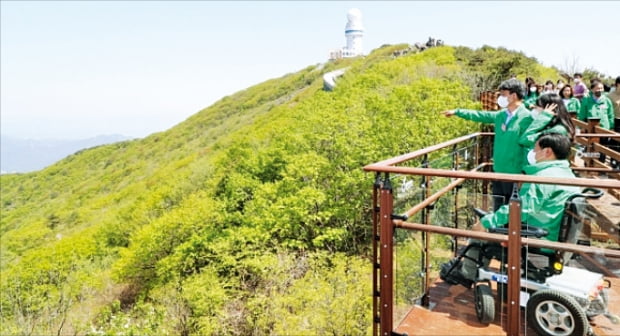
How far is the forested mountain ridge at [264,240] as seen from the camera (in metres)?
15.2

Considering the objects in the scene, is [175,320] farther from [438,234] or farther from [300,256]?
[438,234]

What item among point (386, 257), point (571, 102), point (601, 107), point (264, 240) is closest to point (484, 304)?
point (386, 257)

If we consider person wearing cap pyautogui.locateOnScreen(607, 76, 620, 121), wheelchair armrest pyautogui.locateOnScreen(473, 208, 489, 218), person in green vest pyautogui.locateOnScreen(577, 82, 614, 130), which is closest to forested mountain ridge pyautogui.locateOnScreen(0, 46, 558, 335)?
person in green vest pyautogui.locateOnScreen(577, 82, 614, 130)

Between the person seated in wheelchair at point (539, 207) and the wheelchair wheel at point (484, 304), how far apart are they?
0.48ft

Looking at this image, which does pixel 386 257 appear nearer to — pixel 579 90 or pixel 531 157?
pixel 531 157

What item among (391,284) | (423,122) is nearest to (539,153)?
(391,284)

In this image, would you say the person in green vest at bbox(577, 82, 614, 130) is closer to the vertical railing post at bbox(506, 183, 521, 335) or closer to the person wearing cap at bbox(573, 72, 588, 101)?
the person wearing cap at bbox(573, 72, 588, 101)

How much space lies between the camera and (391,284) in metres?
3.35

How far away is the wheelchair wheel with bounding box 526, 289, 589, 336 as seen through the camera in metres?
3.01

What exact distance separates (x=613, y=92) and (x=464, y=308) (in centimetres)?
909

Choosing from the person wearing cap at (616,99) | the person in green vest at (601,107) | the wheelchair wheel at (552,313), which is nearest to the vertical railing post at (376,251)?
the wheelchair wheel at (552,313)

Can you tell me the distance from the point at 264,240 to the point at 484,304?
1626 cm

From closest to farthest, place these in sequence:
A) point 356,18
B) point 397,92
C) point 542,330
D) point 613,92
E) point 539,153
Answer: point 542,330 → point 539,153 → point 613,92 → point 397,92 → point 356,18

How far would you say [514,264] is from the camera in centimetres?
293
